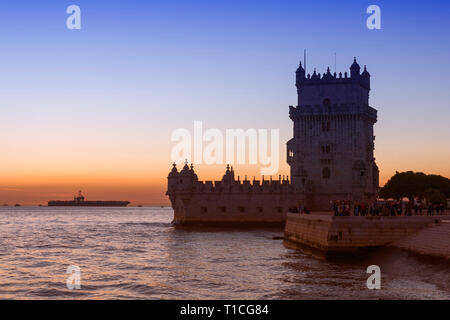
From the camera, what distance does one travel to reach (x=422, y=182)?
98.3 m

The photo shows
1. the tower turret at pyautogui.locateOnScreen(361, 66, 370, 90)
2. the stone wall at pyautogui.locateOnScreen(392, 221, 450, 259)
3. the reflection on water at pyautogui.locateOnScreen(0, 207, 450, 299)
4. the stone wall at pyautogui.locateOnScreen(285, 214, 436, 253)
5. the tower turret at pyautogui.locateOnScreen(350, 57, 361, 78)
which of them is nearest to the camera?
the reflection on water at pyautogui.locateOnScreen(0, 207, 450, 299)

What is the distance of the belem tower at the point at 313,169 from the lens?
85812 millimetres

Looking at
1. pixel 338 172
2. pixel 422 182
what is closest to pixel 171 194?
pixel 338 172

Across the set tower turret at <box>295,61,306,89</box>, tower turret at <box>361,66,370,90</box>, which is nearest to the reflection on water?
tower turret at <box>295,61,306,89</box>

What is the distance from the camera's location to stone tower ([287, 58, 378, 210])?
85688 millimetres

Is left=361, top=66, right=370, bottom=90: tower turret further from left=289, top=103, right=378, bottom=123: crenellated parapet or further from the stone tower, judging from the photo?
left=289, top=103, right=378, bottom=123: crenellated parapet

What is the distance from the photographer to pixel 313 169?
87.2m

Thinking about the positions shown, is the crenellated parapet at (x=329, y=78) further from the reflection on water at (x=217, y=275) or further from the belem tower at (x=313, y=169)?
the reflection on water at (x=217, y=275)

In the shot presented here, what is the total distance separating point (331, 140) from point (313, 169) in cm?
483

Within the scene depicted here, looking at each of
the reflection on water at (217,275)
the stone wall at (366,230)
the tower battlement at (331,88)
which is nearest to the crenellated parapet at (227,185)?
the tower battlement at (331,88)

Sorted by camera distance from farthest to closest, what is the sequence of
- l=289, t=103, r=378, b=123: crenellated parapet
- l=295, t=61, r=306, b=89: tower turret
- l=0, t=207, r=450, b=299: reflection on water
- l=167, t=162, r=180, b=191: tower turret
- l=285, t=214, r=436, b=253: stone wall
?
l=167, t=162, r=180, b=191: tower turret, l=295, t=61, r=306, b=89: tower turret, l=289, t=103, r=378, b=123: crenellated parapet, l=285, t=214, r=436, b=253: stone wall, l=0, t=207, r=450, b=299: reflection on water

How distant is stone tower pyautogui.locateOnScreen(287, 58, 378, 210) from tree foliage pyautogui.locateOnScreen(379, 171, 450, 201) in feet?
43.8

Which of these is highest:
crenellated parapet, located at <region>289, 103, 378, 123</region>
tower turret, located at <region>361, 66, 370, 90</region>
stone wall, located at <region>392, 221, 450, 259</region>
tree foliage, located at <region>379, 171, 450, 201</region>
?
tower turret, located at <region>361, 66, 370, 90</region>
